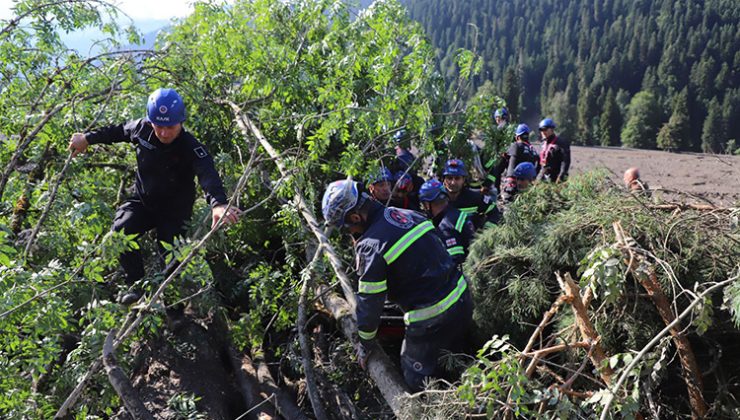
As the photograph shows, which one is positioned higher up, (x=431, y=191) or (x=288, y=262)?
(x=431, y=191)

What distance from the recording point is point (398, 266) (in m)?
3.15

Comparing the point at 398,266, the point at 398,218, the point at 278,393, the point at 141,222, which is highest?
the point at 141,222

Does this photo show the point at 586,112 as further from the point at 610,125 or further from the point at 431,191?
the point at 431,191

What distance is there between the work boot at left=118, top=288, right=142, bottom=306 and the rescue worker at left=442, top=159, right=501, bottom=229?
2.80m

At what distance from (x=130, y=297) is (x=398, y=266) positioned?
1.84 meters

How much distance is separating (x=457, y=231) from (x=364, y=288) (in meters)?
1.43

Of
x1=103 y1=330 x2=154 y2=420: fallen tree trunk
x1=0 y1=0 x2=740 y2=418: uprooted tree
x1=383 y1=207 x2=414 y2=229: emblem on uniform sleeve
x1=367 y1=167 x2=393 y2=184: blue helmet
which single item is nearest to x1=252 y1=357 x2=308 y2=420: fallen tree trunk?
x1=0 y1=0 x2=740 y2=418: uprooted tree

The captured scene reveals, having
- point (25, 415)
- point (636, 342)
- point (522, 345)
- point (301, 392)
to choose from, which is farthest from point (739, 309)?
point (25, 415)

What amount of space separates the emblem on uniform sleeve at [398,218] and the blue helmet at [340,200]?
0.70ft

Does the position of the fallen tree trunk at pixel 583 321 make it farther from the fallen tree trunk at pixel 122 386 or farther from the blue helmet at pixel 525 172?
the blue helmet at pixel 525 172

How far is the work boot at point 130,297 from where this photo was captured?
11.6 feet

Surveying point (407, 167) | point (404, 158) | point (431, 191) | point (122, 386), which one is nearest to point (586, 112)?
point (404, 158)

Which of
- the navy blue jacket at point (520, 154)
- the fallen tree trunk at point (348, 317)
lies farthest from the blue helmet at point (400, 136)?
the navy blue jacket at point (520, 154)

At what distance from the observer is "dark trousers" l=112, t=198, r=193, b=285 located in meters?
3.76
